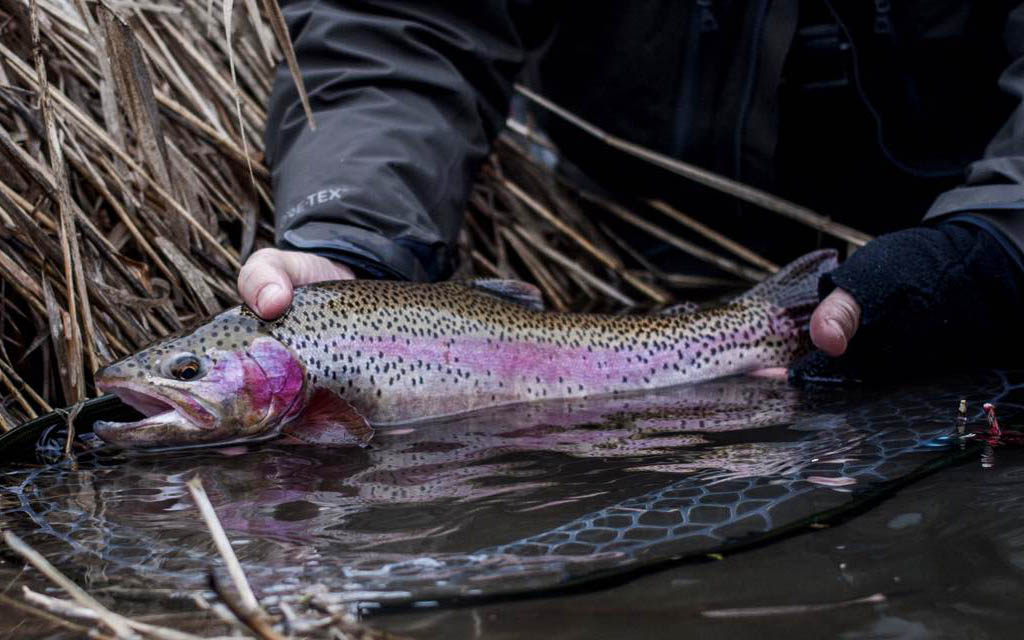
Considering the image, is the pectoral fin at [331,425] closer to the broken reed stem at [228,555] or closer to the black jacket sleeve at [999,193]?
the broken reed stem at [228,555]

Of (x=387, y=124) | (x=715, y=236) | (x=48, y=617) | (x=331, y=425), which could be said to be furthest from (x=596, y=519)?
(x=715, y=236)

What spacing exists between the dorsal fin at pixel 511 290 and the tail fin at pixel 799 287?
0.65m

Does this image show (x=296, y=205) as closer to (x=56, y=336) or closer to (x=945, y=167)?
(x=56, y=336)

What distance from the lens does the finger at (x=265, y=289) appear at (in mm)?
2363

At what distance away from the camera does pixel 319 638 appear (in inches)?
48.4

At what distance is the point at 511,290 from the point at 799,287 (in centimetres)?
88

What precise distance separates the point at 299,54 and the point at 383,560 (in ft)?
7.32

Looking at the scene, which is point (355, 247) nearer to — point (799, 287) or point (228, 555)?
point (799, 287)

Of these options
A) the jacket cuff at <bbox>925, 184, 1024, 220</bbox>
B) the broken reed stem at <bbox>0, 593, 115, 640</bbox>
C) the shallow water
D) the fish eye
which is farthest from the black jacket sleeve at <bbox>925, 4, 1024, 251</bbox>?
the broken reed stem at <bbox>0, 593, 115, 640</bbox>

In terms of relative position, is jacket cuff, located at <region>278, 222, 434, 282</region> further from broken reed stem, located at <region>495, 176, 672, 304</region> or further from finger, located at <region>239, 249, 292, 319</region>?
broken reed stem, located at <region>495, 176, 672, 304</region>

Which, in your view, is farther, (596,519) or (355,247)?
(355,247)

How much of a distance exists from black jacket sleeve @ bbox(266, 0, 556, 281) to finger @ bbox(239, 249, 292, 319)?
34 cm

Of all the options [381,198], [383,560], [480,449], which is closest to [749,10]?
[381,198]

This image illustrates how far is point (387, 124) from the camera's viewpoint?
3102mm
